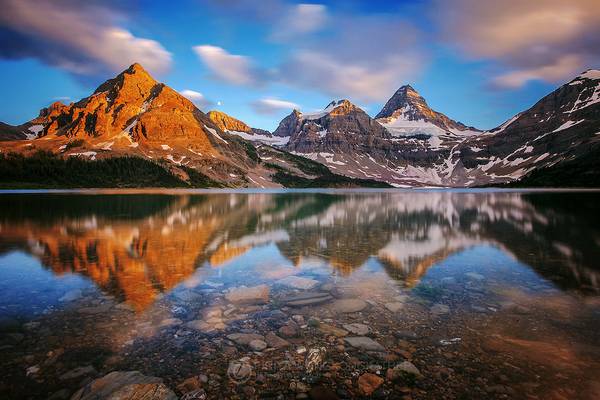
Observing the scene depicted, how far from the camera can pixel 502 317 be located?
1391cm

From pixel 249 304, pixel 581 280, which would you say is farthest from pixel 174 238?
pixel 581 280

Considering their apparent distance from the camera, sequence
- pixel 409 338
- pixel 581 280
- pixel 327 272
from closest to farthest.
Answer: pixel 409 338
pixel 581 280
pixel 327 272

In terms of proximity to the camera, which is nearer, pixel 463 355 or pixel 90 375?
pixel 90 375

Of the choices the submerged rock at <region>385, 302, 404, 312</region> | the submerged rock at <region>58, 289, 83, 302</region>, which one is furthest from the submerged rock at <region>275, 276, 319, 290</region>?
the submerged rock at <region>58, 289, 83, 302</region>

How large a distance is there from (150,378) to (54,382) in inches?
94.4

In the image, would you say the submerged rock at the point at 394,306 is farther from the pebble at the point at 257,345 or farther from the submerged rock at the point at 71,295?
the submerged rock at the point at 71,295

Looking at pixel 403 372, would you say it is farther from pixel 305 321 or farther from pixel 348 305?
pixel 348 305

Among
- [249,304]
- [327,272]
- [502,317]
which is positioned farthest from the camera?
[327,272]

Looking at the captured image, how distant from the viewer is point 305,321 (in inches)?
535

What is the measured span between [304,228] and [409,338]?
32031mm

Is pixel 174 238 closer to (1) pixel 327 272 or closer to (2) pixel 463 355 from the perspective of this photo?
(1) pixel 327 272

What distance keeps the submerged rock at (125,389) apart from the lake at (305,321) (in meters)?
0.31

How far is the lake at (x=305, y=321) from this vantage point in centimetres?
942

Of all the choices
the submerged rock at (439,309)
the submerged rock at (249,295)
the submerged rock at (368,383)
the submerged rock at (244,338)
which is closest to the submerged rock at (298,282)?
the submerged rock at (249,295)
